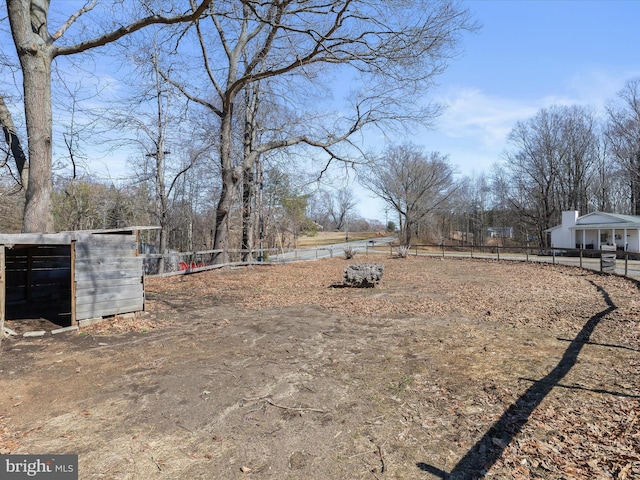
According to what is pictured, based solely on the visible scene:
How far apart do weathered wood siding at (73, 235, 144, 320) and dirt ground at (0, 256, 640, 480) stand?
43 cm

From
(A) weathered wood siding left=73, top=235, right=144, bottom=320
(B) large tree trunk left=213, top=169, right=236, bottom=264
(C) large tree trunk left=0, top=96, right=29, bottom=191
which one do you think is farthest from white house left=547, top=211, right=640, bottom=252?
(C) large tree trunk left=0, top=96, right=29, bottom=191

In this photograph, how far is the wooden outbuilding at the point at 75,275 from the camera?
6680mm

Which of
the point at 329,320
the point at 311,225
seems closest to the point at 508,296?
the point at 329,320

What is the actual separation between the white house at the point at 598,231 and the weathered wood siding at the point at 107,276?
111ft

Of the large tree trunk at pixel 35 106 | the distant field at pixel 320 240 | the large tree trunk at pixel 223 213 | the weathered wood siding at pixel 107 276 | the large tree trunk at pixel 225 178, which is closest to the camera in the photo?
the weathered wood siding at pixel 107 276

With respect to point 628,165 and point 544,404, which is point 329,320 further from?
point 628,165

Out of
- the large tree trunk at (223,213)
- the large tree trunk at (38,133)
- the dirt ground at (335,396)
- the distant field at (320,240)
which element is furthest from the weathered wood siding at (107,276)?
the distant field at (320,240)

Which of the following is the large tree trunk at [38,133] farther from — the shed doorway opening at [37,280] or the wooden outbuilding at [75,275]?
the shed doorway opening at [37,280]

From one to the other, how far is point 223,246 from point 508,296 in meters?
11.9

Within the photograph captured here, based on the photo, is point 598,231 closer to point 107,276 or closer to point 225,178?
point 225,178

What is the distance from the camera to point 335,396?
409 cm

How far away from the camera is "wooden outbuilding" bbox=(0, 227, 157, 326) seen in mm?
6680

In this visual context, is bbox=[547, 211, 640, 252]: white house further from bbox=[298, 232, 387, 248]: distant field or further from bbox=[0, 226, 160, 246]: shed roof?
bbox=[0, 226, 160, 246]: shed roof

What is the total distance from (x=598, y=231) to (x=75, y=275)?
37.7 m
